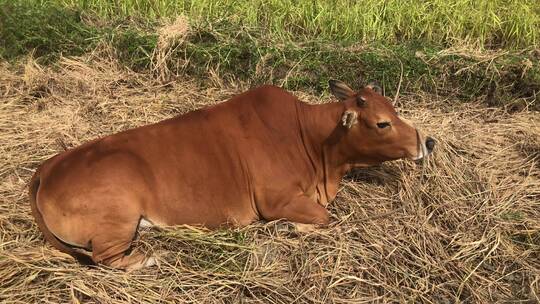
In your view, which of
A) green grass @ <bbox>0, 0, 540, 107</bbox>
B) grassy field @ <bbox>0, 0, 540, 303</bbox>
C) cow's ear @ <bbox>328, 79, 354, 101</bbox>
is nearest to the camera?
grassy field @ <bbox>0, 0, 540, 303</bbox>

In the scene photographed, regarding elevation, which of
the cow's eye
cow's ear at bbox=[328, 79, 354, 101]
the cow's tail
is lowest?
the cow's tail

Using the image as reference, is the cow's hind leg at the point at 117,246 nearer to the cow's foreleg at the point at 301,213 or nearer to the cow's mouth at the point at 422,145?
the cow's foreleg at the point at 301,213

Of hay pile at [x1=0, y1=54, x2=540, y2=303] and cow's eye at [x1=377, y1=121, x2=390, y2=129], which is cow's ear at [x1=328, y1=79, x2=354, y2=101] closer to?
cow's eye at [x1=377, y1=121, x2=390, y2=129]

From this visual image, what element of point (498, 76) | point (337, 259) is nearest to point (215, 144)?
→ point (337, 259)

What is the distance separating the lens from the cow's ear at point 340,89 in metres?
4.02

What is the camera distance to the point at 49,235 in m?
3.35

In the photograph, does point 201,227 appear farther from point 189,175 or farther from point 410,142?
point 410,142

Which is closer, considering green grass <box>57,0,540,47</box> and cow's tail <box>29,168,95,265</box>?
cow's tail <box>29,168,95,265</box>

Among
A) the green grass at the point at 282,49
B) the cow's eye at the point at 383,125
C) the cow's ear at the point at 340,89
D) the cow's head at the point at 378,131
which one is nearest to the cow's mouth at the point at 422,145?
the cow's head at the point at 378,131

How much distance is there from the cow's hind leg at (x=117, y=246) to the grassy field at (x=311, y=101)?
0.07m

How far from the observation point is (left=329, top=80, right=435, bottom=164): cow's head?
3.72 meters

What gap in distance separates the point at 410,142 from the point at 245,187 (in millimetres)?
1078

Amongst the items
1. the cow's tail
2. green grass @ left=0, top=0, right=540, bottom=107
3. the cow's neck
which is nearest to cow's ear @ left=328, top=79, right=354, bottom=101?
the cow's neck

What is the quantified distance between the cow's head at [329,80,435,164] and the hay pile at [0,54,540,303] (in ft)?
1.44
